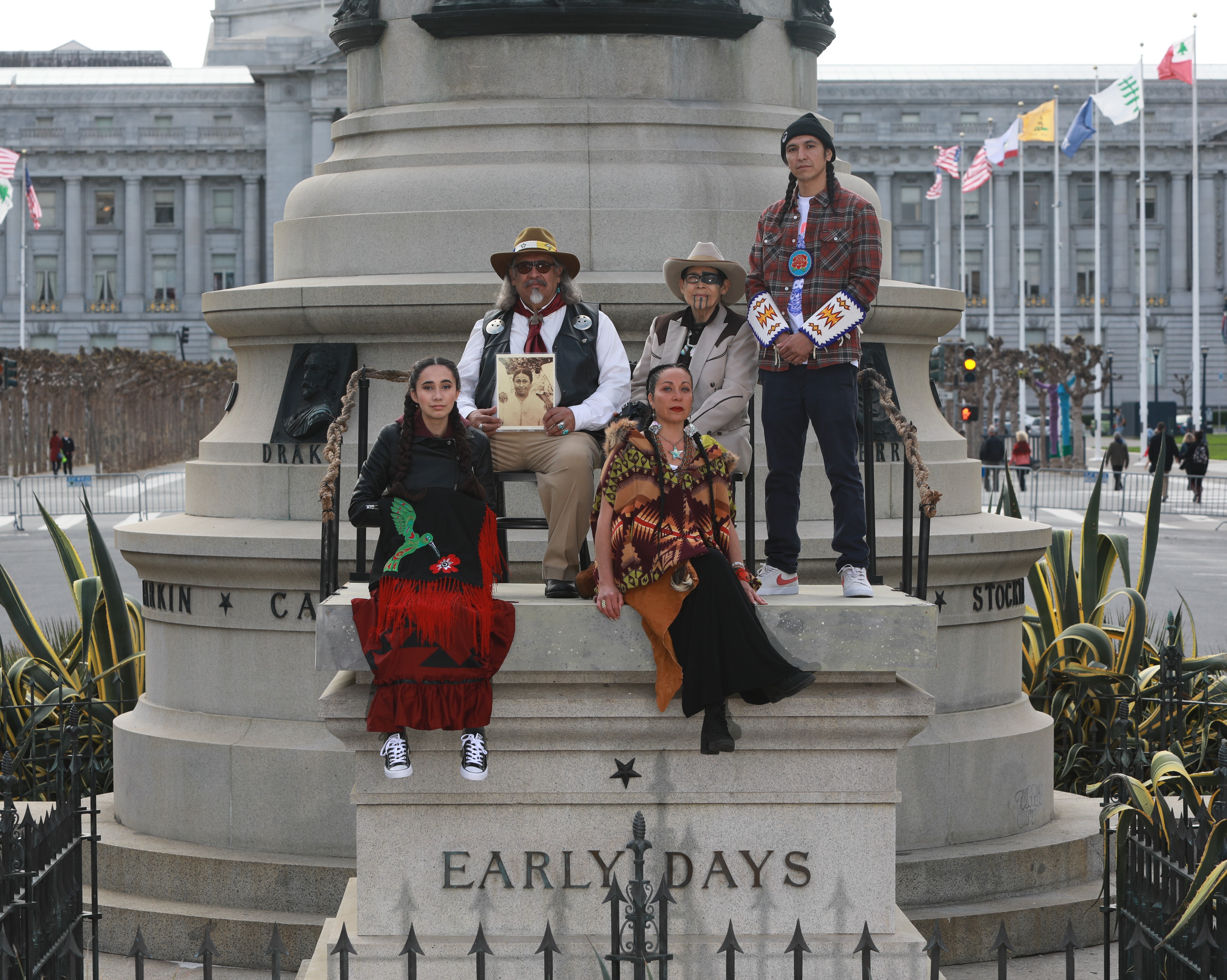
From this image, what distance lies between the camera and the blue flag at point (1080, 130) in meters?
47.3

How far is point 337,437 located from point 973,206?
318 ft

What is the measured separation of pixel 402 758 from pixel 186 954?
2.41 metres

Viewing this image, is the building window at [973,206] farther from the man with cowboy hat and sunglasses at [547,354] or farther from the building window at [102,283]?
the man with cowboy hat and sunglasses at [547,354]

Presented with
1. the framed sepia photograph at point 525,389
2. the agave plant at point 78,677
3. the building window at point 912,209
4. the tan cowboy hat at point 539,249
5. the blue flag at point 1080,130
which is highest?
the building window at point 912,209

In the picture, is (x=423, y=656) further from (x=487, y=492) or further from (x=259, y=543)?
(x=259, y=543)

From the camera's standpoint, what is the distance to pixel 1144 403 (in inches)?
2184

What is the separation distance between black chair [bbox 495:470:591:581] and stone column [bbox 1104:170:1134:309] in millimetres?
99430

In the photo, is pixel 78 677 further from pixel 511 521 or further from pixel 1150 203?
pixel 1150 203

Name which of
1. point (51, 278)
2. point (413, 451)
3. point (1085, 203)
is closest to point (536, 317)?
point (413, 451)

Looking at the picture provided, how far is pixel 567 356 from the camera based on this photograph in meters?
6.28

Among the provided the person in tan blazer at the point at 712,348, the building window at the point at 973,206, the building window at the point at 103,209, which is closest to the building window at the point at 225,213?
the building window at the point at 103,209

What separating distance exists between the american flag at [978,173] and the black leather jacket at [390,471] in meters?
45.0

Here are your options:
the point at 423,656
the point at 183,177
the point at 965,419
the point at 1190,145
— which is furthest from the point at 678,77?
the point at 183,177

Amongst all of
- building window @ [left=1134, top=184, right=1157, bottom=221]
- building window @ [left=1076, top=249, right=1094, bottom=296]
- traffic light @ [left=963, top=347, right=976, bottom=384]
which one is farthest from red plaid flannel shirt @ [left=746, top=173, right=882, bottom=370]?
building window @ [left=1134, top=184, right=1157, bottom=221]
